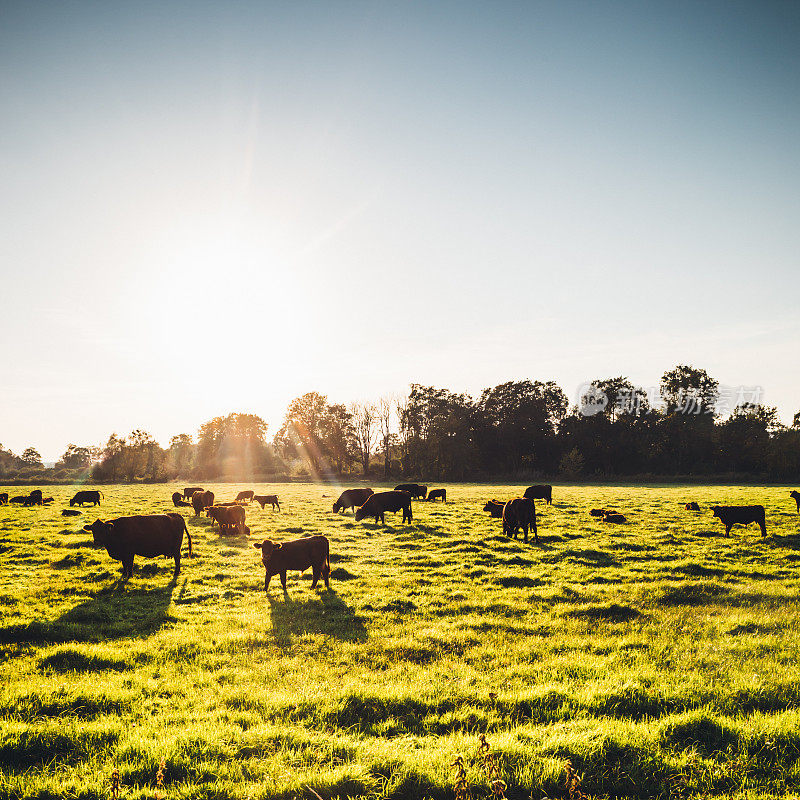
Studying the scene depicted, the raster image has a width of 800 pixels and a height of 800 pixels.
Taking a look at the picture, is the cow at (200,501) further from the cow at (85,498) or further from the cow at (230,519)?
the cow at (85,498)

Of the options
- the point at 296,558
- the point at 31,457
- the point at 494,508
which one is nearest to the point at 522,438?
the point at 494,508

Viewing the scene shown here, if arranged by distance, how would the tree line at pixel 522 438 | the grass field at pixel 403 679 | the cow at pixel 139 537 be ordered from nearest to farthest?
the grass field at pixel 403 679 → the cow at pixel 139 537 → the tree line at pixel 522 438

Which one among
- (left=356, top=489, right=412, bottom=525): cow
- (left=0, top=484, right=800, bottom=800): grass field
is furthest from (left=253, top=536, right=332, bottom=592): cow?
(left=356, top=489, right=412, bottom=525): cow

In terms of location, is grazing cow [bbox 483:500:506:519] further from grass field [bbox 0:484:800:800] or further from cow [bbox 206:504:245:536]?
cow [bbox 206:504:245:536]

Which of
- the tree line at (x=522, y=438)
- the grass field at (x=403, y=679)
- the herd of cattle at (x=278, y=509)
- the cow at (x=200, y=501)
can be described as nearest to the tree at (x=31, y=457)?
the tree line at (x=522, y=438)

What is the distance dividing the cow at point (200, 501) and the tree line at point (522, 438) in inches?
2044

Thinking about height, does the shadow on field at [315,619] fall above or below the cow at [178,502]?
above

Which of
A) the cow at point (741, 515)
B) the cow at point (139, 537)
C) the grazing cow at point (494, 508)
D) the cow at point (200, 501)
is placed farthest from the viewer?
the cow at point (200, 501)

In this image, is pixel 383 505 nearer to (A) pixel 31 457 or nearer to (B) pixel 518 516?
(B) pixel 518 516

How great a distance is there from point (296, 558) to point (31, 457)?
19780cm

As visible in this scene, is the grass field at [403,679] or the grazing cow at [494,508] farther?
the grazing cow at [494,508]

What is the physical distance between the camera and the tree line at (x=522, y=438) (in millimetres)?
74625

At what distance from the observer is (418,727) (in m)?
5.14

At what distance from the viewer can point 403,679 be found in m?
6.36
